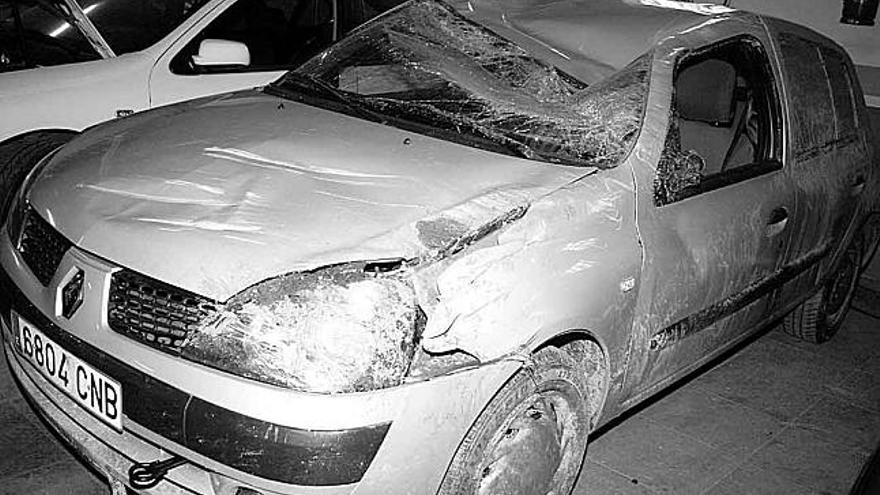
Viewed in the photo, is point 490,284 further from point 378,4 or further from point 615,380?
point 378,4

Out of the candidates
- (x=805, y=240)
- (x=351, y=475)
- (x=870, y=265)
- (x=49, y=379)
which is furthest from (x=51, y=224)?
(x=870, y=265)

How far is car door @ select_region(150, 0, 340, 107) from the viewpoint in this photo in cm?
389

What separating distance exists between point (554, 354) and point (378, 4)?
2965 millimetres

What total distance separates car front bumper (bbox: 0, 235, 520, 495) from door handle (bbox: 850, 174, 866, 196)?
229 centimetres

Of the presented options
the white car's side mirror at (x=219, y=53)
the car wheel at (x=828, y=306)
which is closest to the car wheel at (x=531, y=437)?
the car wheel at (x=828, y=306)

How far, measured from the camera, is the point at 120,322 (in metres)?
2.00

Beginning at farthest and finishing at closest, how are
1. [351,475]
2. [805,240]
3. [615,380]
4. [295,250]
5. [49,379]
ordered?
[805,240]
[615,380]
[49,379]
[295,250]
[351,475]

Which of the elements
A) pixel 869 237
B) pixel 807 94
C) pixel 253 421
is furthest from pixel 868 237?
pixel 253 421

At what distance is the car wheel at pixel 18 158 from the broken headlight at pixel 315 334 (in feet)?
5.98

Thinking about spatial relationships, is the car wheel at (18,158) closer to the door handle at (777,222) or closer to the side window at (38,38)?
the side window at (38,38)

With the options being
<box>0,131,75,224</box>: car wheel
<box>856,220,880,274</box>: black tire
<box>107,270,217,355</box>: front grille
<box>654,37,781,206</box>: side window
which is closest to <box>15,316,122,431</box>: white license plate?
<box>107,270,217,355</box>: front grille

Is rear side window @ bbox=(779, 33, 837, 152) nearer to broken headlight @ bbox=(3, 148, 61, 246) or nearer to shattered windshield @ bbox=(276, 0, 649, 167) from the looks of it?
shattered windshield @ bbox=(276, 0, 649, 167)

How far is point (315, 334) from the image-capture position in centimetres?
193

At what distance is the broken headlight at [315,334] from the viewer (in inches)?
74.6
